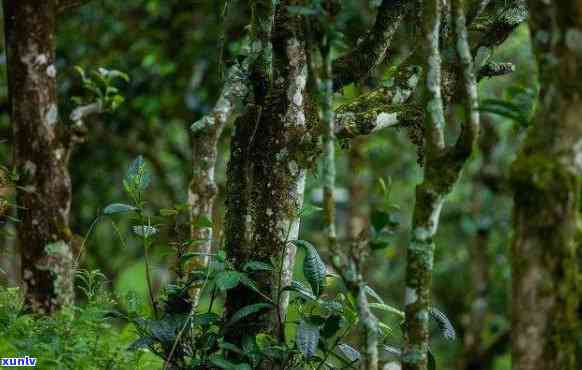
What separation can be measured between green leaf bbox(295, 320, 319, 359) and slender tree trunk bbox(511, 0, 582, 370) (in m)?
0.85

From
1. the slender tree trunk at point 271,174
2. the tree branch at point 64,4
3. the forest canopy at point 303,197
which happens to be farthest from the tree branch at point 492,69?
the tree branch at point 64,4

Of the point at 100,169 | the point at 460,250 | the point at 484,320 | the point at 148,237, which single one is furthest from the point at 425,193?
the point at 460,250

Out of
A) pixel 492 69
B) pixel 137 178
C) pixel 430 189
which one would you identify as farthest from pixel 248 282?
pixel 492 69

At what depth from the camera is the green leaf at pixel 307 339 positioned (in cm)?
287

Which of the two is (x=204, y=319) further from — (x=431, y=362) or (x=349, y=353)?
(x=431, y=362)

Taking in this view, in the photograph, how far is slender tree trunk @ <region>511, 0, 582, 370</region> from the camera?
85.7 inches

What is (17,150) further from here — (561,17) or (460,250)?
(460,250)

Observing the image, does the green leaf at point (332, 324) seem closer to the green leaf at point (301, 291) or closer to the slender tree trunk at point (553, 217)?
the green leaf at point (301, 291)

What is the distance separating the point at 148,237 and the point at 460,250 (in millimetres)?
7136

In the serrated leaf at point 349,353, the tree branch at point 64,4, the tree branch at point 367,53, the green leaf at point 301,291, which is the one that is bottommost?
the serrated leaf at point 349,353

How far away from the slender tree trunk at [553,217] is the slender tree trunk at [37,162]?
244cm

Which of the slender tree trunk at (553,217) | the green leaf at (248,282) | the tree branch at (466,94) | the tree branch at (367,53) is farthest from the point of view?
the tree branch at (367,53)

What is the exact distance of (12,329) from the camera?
313cm

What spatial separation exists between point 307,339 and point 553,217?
3.55ft
